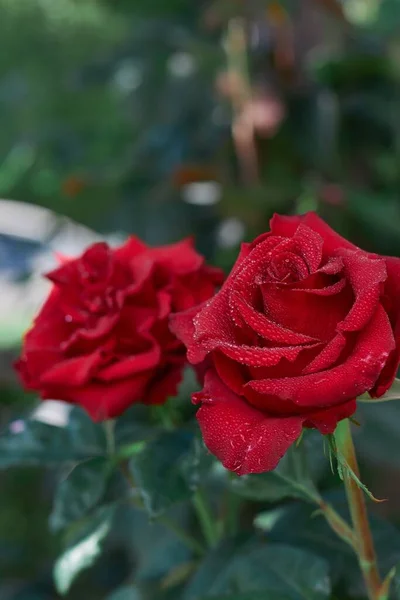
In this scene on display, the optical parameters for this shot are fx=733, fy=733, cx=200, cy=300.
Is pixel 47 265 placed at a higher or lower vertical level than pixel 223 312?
lower

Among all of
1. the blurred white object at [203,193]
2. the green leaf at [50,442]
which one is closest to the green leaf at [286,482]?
the green leaf at [50,442]

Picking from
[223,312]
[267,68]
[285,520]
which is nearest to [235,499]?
[285,520]

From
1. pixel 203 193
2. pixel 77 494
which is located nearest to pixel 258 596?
pixel 77 494

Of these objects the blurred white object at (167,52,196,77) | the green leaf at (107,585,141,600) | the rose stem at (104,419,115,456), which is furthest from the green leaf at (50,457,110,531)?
the blurred white object at (167,52,196,77)

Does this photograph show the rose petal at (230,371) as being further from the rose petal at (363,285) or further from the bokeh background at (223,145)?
the bokeh background at (223,145)

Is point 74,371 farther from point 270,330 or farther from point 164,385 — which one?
point 270,330

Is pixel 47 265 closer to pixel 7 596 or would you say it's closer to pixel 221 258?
pixel 221 258

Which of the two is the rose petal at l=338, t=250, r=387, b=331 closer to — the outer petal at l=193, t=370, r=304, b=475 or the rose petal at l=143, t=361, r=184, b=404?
the outer petal at l=193, t=370, r=304, b=475
